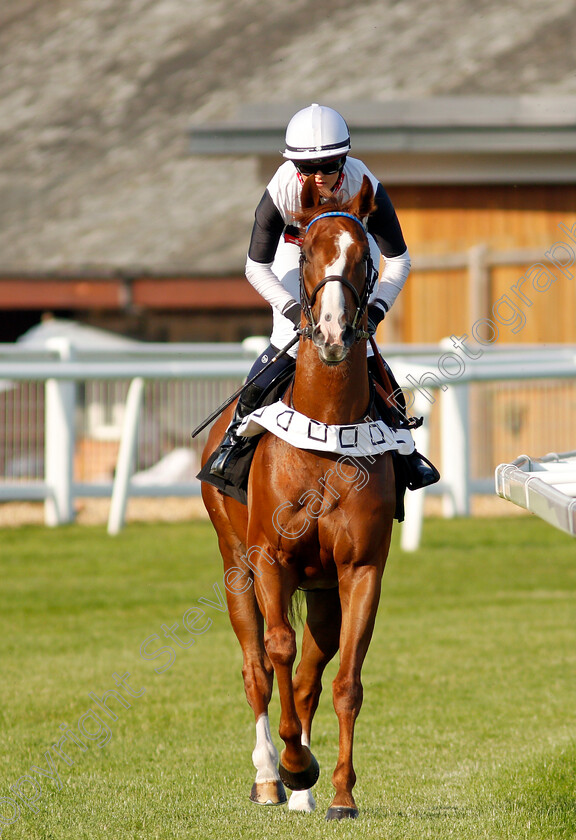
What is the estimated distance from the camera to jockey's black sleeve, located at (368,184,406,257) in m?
5.12

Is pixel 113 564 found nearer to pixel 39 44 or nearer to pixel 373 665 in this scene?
pixel 373 665

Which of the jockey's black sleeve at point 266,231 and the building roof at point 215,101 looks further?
the building roof at point 215,101

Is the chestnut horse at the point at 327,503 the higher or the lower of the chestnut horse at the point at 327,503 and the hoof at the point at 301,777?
the higher

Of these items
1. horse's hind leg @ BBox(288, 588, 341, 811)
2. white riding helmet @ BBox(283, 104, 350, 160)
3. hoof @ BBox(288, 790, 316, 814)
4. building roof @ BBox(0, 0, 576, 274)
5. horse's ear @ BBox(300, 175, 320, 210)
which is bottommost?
hoof @ BBox(288, 790, 316, 814)

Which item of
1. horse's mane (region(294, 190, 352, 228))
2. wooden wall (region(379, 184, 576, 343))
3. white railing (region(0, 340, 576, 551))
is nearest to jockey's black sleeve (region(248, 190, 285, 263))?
horse's mane (region(294, 190, 352, 228))

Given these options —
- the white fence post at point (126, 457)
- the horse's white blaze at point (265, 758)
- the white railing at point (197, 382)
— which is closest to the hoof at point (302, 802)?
the horse's white blaze at point (265, 758)

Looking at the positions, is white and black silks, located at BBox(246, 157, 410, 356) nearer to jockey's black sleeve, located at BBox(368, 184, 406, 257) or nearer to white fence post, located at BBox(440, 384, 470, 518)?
jockey's black sleeve, located at BBox(368, 184, 406, 257)

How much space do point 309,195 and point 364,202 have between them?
0.72 feet

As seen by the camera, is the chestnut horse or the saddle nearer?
the chestnut horse

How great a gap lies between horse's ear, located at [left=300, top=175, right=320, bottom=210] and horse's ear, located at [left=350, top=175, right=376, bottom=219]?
14 centimetres

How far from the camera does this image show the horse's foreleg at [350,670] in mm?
4539

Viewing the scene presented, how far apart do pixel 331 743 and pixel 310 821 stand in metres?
1.46

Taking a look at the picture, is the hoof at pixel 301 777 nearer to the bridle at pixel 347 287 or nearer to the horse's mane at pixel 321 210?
the bridle at pixel 347 287

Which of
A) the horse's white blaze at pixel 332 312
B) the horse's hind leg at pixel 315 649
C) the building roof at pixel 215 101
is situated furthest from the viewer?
the building roof at pixel 215 101
